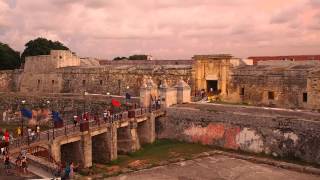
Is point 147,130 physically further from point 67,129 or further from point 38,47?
point 38,47

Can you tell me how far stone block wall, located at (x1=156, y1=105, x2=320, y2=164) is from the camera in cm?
2014

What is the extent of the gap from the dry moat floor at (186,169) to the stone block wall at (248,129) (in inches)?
58.6

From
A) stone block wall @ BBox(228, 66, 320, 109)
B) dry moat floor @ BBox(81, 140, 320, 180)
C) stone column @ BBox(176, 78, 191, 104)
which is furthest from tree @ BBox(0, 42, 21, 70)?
dry moat floor @ BBox(81, 140, 320, 180)

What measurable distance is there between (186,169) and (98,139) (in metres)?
6.35

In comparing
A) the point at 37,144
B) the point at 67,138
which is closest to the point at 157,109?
the point at 67,138

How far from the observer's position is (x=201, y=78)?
3297 centimetres

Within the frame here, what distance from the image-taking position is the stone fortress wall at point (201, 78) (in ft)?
92.1

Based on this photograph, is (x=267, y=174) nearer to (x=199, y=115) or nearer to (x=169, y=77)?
(x=199, y=115)

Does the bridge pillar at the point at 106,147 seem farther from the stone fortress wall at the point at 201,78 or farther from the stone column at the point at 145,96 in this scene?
the stone fortress wall at the point at 201,78

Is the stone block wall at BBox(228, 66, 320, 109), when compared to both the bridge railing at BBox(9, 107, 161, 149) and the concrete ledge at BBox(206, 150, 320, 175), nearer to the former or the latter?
the bridge railing at BBox(9, 107, 161, 149)

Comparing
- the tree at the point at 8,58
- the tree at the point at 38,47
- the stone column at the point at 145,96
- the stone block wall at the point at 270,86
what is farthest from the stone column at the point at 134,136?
the tree at the point at 38,47

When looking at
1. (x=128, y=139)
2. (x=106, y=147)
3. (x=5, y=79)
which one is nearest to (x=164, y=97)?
(x=128, y=139)

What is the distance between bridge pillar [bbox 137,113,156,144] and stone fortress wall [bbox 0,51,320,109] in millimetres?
8384

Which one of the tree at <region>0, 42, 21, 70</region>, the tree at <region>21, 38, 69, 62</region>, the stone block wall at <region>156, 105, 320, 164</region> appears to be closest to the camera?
the stone block wall at <region>156, 105, 320, 164</region>
